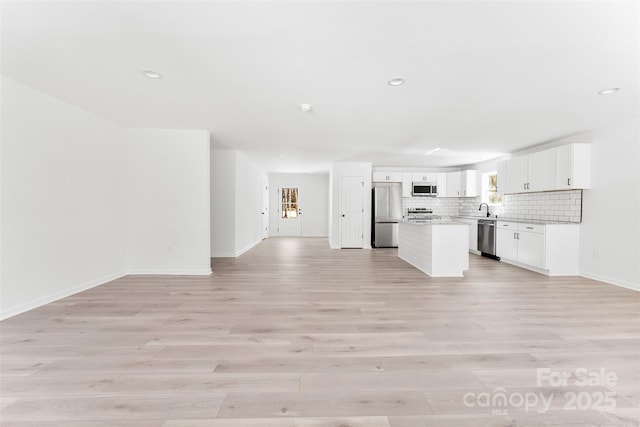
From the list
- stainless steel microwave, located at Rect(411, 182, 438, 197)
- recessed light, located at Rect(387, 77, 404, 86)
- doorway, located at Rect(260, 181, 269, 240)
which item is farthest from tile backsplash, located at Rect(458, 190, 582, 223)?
doorway, located at Rect(260, 181, 269, 240)

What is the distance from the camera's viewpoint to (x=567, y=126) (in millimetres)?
4199

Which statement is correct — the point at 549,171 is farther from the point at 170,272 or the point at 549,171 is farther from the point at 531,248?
the point at 170,272

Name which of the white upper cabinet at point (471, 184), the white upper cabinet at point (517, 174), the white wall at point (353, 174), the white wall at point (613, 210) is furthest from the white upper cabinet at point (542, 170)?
the white wall at point (353, 174)

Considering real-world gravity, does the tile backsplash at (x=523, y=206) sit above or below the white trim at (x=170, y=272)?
above

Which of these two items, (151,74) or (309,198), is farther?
(309,198)

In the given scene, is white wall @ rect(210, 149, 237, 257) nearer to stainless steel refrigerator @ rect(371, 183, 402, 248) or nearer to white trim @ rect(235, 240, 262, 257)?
white trim @ rect(235, 240, 262, 257)

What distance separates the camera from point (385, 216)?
793 centimetres

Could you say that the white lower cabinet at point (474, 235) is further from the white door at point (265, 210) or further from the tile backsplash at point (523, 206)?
the white door at point (265, 210)

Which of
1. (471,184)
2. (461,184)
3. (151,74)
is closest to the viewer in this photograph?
(151,74)

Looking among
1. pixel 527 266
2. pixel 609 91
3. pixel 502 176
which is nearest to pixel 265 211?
pixel 502 176

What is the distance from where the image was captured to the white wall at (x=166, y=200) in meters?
4.58

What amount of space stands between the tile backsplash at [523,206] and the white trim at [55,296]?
713 cm

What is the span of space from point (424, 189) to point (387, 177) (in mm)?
1118

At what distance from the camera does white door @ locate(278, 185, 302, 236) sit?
11.0 metres
